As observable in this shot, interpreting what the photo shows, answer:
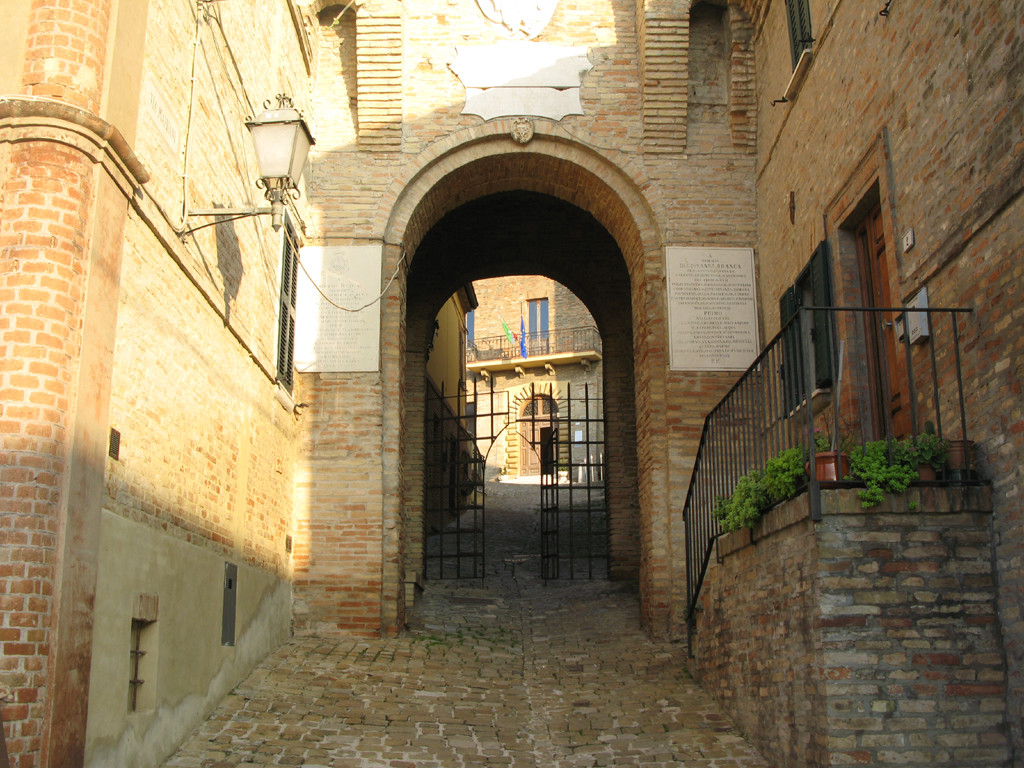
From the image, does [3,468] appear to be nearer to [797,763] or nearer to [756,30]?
[797,763]

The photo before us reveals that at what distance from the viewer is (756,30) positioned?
11.9 metres

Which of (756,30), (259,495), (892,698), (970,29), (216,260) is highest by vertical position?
(756,30)

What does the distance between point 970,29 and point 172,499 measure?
609 centimetres

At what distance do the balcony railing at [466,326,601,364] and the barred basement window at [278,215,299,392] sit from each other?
964 inches

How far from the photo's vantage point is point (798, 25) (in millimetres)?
10172

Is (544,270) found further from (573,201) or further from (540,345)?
(540,345)

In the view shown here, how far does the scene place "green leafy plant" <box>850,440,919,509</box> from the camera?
18.4ft

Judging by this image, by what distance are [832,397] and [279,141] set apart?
4850 millimetres

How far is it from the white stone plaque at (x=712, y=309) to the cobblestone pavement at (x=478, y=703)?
3165 mm

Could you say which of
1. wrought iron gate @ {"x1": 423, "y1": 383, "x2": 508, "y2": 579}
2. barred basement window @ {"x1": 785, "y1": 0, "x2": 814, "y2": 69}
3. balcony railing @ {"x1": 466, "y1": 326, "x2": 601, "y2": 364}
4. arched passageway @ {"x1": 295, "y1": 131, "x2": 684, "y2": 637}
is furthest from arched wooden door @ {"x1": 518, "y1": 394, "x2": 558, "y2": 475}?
barred basement window @ {"x1": 785, "y1": 0, "x2": 814, "y2": 69}

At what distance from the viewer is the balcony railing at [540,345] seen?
36.3 metres

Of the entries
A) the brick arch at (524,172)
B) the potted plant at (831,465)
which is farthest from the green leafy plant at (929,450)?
the brick arch at (524,172)

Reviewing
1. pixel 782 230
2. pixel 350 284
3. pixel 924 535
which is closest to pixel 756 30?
pixel 782 230

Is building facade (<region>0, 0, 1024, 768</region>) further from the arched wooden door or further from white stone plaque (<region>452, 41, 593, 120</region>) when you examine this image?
the arched wooden door
